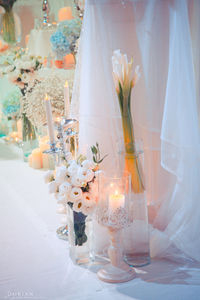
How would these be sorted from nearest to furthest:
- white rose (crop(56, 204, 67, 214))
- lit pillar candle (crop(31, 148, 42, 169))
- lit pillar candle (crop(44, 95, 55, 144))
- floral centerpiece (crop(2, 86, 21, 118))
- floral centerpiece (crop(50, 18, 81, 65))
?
lit pillar candle (crop(44, 95, 55, 144)), white rose (crop(56, 204, 67, 214)), floral centerpiece (crop(50, 18, 81, 65)), lit pillar candle (crop(31, 148, 42, 169)), floral centerpiece (crop(2, 86, 21, 118))

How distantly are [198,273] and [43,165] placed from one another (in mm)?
1359

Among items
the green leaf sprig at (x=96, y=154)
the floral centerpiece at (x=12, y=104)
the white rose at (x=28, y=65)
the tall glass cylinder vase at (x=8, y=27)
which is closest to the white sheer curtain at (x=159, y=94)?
the green leaf sprig at (x=96, y=154)

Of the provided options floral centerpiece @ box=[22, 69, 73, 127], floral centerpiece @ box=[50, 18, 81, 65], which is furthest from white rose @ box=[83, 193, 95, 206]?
floral centerpiece @ box=[50, 18, 81, 65]

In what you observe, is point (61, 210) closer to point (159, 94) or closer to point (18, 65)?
point (159, 94)

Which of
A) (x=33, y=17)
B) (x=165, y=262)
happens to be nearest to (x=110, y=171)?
(x=165, y=262)

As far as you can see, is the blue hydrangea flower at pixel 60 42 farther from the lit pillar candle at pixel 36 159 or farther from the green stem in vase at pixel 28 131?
the lit pillar candle at pixel 36 159

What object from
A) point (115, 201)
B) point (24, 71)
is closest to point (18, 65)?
point (24, 71)

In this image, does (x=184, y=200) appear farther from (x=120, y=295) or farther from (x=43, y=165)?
(x=43, y=165)

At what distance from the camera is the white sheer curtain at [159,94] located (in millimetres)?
1298

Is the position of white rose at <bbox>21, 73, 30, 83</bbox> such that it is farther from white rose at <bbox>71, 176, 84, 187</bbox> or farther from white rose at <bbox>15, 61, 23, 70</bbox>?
white rose at <bbox>71, 176, 84, 187</bbox>

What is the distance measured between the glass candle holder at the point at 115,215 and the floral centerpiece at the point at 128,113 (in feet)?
0.31

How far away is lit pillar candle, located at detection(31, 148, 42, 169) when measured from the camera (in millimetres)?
2371

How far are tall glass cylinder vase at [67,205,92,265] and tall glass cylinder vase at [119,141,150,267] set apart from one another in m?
0.13

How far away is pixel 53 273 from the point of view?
1300 millimetres
